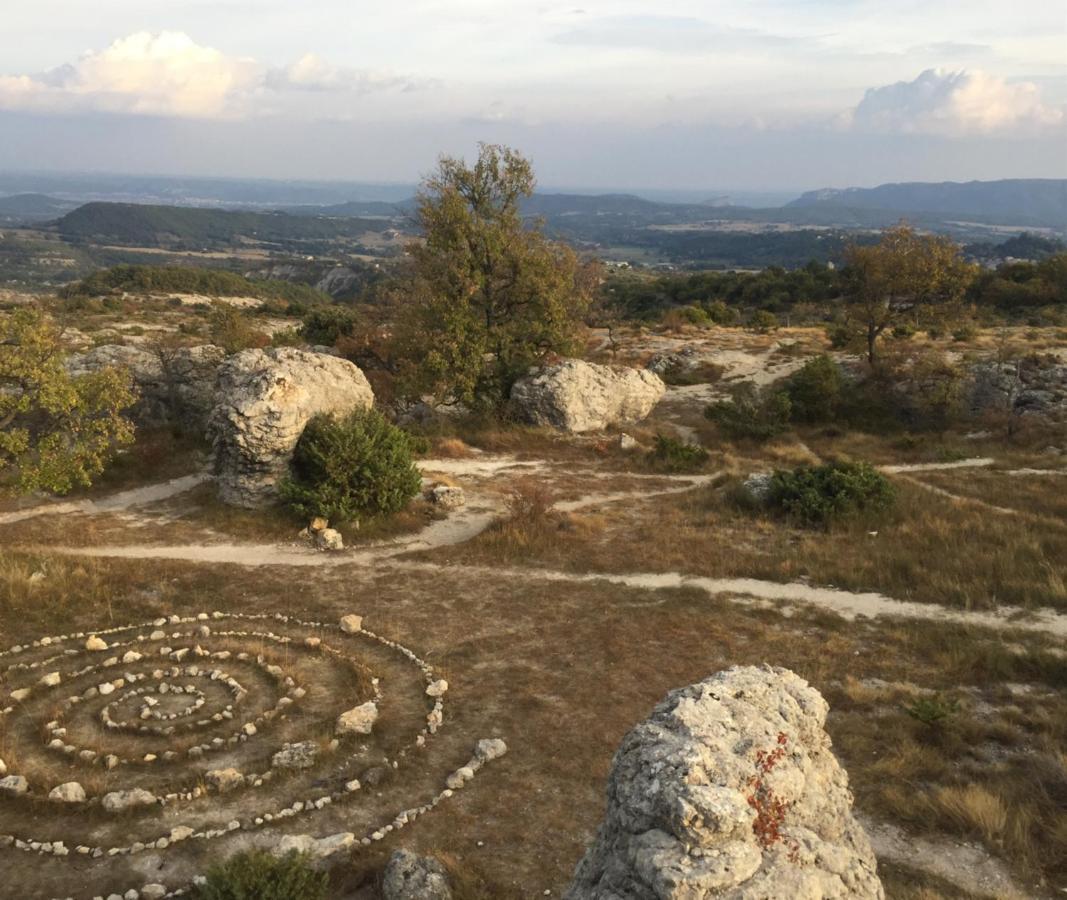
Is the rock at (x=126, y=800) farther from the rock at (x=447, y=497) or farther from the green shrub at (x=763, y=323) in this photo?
the green shrub at (x=763, y=323)

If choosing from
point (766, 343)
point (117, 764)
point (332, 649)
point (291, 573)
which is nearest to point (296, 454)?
point (291, 573)

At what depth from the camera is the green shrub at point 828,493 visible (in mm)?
26188

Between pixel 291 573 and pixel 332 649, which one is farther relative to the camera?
pixel 291 573

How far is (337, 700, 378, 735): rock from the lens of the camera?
1451cm

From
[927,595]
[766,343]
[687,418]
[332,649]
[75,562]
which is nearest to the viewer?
[332,649]

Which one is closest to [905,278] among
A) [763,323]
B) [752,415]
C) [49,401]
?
[752,415]

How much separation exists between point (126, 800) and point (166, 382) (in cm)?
2983

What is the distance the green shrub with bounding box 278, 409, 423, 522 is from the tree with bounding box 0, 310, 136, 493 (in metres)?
5.89

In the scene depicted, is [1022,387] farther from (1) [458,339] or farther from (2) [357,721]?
(2) [357,721]

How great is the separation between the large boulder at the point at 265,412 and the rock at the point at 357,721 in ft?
46.8

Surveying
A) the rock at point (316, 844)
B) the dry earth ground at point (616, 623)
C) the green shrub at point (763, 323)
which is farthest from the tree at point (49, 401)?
the green shrub at point (763, 323)

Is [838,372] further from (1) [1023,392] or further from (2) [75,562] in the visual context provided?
(2) [75,562]

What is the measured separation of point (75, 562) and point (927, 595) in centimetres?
2458

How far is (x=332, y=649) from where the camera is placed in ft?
59.2
